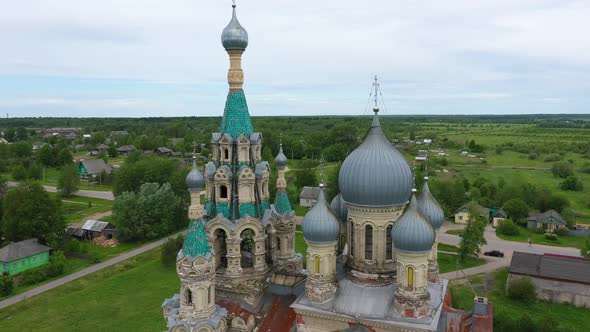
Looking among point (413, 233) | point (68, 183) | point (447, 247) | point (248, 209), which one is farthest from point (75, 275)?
point (447, 247)

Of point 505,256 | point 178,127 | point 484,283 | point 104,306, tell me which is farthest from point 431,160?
point 178,127

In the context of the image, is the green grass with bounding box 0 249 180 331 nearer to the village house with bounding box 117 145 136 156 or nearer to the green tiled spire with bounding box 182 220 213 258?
the green tiled spire with bounding box 182 220 213 258

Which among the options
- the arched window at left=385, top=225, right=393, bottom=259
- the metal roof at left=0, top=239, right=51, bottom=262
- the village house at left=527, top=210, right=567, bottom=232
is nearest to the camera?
the arched window at left=385, top=225, right=393, bottom=259

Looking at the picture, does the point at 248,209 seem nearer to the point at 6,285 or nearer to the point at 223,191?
the point at 223,191

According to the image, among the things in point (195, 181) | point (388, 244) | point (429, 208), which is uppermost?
point (195, 181)

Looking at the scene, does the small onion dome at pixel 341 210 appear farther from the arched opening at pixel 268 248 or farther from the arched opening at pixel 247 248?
the arched opening at pixel 247 248

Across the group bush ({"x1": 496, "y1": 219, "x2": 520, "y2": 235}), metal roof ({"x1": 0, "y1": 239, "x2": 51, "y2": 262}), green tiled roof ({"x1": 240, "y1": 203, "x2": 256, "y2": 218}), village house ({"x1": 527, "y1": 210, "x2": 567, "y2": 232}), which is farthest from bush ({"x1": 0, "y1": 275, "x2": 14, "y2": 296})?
village house ({"x1": 527, "y1": 210, "x2": 567, "y2": 232})

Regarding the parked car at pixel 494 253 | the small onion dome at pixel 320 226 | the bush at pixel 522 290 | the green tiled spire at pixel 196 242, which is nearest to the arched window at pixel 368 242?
the small onion dome at pixel 320 226
